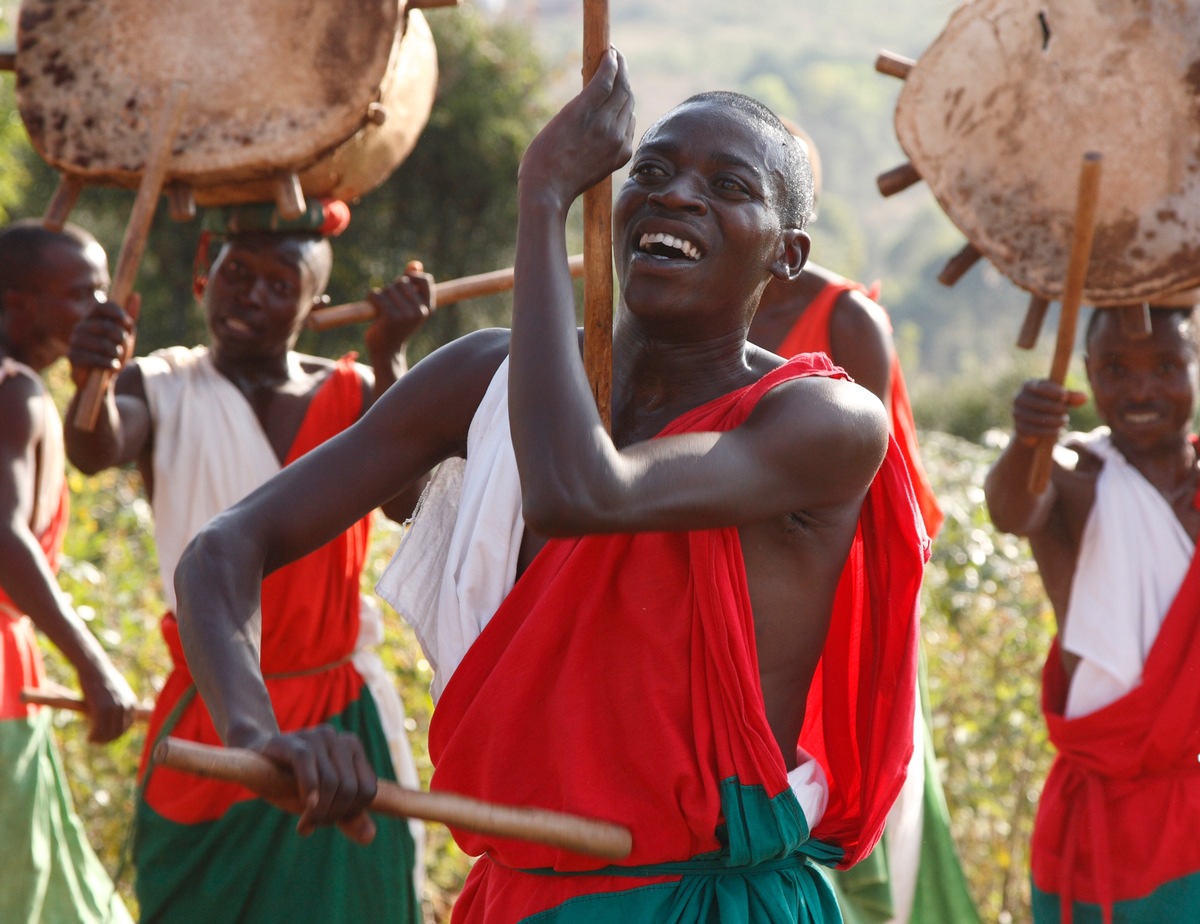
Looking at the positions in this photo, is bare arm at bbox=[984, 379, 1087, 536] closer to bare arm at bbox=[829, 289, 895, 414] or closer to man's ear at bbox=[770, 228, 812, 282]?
bare arm at bbox=[829, 289, 895, 414]

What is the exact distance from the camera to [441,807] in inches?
96.3

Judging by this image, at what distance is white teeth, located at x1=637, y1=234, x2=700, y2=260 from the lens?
280 centimetres

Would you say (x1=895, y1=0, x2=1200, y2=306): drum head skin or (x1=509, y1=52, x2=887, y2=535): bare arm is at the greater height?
(x1=509, y1=52, x2=887, y2=535): bare arm

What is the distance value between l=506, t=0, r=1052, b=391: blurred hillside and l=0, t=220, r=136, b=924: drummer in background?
46.0 m

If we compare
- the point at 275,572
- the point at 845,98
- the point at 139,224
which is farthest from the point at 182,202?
the point at 845,98

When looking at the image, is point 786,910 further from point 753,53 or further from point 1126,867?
point 753,53

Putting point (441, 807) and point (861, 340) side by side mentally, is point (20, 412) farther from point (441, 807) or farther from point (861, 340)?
point (441, 807)

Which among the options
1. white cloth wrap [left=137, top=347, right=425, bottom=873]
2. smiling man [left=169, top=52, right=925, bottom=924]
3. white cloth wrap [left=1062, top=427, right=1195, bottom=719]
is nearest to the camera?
smiling man [left=169, top=52, right=925, bottom=924]

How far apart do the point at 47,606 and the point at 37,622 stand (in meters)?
0.08

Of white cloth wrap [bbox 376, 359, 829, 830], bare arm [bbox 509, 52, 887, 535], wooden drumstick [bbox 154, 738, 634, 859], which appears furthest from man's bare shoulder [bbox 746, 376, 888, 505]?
wooden drumstick [bbox 154, 738, 634, 859]

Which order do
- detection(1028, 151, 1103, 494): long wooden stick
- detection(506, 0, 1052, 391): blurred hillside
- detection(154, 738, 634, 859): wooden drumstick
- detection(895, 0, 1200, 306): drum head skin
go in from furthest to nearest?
detection(506, 0, 1052, 391): blurred hillside
detection(895, 0, 1200, 306): drum head skin
detection(1028, 151, 1103, 494): long wooden stick
detection(154, 738, 634, 859): wooden drumstick

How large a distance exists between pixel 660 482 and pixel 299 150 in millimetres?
2376

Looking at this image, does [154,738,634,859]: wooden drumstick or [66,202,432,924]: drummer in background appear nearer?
[154,738,634,859]: wooden drumstick

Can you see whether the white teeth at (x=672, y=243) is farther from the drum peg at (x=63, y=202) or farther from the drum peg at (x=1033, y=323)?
the drum peg at (x=63, y=202)
